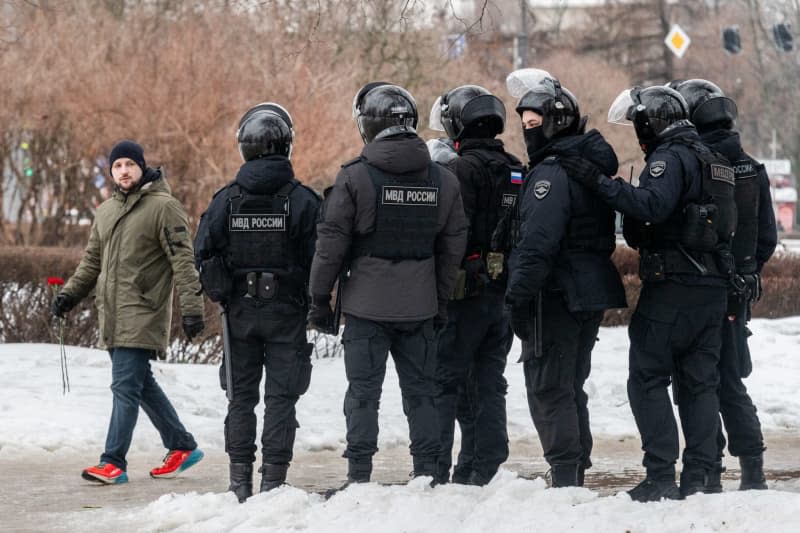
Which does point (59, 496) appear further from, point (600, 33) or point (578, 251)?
point (600, 33)

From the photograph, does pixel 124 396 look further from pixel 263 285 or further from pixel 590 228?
pixel 590 228

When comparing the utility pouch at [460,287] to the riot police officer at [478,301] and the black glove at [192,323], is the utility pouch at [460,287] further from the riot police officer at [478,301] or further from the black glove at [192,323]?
the black glove at [192,323]

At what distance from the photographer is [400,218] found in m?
6.29

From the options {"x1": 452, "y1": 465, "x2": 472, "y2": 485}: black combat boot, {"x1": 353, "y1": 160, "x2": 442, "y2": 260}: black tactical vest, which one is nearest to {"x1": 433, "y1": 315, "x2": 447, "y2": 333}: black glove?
{"x1": 353, "y1": 160, "x2": 442, "y2": 260}: black tactical vest

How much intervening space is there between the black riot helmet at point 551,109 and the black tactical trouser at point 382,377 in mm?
1063

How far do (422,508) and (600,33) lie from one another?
50587 millimetres

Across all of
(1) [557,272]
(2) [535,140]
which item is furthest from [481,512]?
(2) [535,140]

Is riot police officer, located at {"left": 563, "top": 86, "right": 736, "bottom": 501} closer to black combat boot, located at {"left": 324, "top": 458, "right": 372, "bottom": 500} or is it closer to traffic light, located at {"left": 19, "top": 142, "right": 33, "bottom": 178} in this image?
black combat boot, located at {"left": 324, "top": 458, "right": 372, "bottom": 500}

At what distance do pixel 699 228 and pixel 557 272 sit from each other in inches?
26.0

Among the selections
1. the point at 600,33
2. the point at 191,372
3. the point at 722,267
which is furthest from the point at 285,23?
the point at 600,33

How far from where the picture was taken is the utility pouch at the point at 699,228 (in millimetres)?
6242

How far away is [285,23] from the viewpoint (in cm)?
2233

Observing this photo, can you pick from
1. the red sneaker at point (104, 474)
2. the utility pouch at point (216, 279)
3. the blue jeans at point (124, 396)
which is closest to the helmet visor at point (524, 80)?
the utility pouch at point (216, 279)

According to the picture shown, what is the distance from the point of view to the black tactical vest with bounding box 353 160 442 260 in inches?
247
